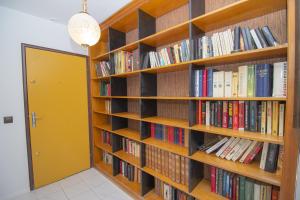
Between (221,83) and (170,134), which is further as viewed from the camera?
(170,134)

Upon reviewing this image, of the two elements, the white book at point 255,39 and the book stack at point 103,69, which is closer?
the white book at point 255,39

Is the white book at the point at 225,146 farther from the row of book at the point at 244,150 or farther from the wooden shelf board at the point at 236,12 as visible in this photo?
the wooden shelf board at the point at 236,12

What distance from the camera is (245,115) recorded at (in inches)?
43.9

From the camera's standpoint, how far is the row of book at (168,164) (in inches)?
56.4

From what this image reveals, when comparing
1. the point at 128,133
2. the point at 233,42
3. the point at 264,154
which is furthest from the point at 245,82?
the point at 128,133

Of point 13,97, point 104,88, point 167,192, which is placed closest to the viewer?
point 167,192

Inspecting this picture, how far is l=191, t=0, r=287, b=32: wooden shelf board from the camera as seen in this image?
1027mm

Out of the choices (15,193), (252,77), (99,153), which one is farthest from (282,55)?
(15,193)

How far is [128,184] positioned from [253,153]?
63.7 inches

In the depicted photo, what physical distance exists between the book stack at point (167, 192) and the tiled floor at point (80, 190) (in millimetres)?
437

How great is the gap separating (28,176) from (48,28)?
2220mm

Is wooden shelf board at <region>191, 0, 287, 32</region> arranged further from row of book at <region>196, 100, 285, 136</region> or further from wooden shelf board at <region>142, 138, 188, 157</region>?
wooden shelf board at <region>142, 138, 188, 157</region>

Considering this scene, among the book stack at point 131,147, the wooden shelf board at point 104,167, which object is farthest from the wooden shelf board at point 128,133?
the wooden shelf board at point 104,167

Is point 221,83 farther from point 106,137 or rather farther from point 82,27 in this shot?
point 106,137
